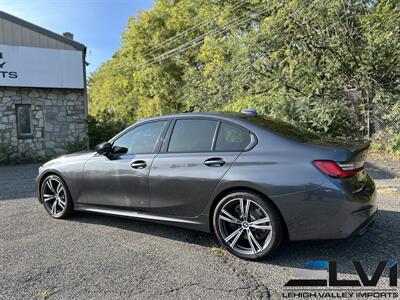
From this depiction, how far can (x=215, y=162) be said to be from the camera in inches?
150

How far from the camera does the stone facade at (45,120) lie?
12.6 m

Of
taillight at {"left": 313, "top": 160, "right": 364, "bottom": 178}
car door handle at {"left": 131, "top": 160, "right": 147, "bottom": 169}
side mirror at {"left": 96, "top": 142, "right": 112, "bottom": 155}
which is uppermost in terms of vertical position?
side mirror at {"left": 96, "top": 142, "right": 112, "bottom": 155}

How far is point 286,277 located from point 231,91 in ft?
37.4

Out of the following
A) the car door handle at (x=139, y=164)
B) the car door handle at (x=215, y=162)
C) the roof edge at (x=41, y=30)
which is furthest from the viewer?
the roof edge at (x=41, y=30)

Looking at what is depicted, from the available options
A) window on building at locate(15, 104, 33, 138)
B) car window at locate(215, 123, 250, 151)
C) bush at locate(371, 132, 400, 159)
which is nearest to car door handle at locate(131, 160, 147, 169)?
car window at locate(215, 123, 250, 151)

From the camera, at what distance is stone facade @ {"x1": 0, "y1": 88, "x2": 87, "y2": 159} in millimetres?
12617

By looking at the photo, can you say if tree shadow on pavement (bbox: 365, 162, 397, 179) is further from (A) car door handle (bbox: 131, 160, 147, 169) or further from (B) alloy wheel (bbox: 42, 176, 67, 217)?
(B) alloy wheel (bbox: 42, 176, 67, 217)

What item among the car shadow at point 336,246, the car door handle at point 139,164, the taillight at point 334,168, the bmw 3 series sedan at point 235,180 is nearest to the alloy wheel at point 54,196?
the bmw 3 series sedan at point 235,180

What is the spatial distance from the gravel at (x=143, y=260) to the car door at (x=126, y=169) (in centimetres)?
47

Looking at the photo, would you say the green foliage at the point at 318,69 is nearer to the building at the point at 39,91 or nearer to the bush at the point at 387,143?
the bush at the point at 387,143

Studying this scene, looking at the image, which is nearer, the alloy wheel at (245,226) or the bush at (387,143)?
the alloy wheel at (245,226)

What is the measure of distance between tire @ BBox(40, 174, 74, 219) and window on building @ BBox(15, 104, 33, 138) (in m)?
8.67

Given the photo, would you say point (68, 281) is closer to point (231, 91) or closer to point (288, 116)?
point (288, 116)

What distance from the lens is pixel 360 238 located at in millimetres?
4129
